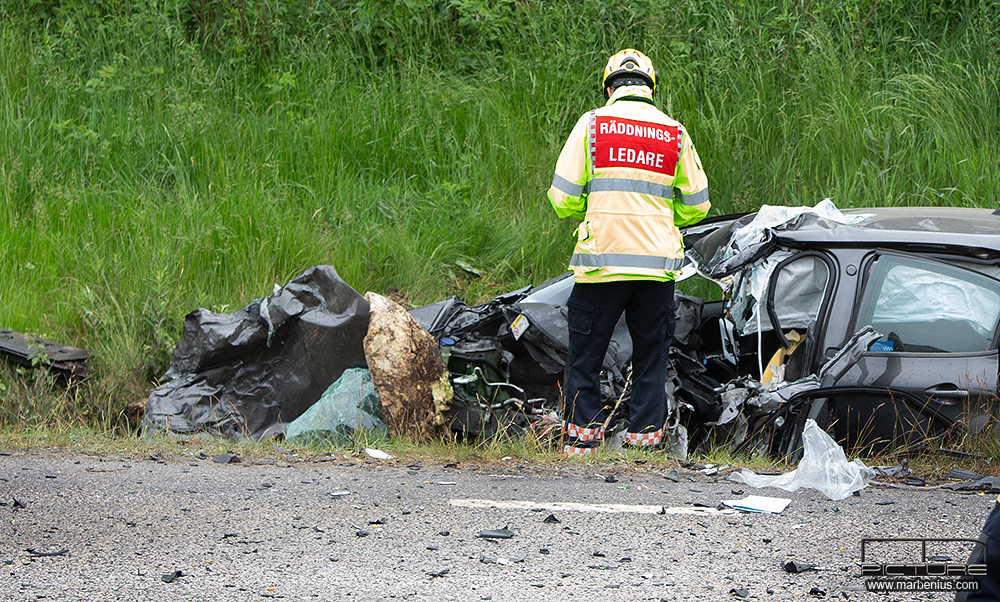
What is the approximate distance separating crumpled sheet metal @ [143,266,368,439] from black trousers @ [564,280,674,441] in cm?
136

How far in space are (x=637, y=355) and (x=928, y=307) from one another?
143 centimetres

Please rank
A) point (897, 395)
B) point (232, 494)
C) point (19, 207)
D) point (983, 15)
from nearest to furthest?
point (232, 494) < point (897, 395) < point (19, 207) < point (983, 15)

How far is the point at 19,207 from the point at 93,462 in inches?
151

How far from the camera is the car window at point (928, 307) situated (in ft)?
14.3

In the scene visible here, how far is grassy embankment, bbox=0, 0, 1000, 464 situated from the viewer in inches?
263

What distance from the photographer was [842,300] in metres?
4.48

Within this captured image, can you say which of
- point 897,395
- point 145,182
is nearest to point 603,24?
point 145,182

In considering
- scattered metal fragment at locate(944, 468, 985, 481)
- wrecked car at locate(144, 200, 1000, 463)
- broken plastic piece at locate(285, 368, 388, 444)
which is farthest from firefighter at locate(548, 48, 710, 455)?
scattered metal fragment at locate(944, 468, 985, 481)

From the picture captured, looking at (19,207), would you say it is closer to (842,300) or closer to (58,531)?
(58,531)

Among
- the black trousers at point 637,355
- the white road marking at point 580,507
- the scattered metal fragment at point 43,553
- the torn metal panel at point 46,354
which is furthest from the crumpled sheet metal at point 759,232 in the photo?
the torn metal panel at point 46,354

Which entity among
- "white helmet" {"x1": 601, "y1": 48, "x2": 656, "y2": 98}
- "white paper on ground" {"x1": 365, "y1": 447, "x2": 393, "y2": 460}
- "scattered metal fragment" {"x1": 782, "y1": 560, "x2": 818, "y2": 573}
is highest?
"white helmet" {"x1": 601, "y1": 48, "x2": 656, "y2": 98}

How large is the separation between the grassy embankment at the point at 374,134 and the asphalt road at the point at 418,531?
188 cm

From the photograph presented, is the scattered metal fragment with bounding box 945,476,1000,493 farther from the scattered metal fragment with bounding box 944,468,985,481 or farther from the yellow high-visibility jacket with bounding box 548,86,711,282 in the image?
the yellow high-visibility jacket with bounding box 548,86,711,282

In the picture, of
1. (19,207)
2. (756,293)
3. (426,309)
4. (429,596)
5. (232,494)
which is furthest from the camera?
(19,207)
